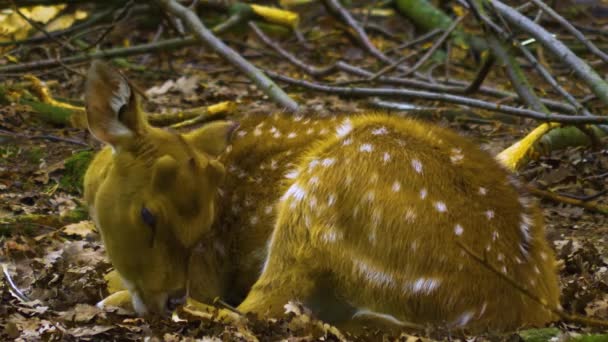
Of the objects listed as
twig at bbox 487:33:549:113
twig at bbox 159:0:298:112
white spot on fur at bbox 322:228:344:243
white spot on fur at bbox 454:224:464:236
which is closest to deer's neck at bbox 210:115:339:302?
white spot on fur at bbox 322:228:344:243

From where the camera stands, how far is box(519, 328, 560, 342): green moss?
4.14 m

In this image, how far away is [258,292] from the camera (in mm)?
4734

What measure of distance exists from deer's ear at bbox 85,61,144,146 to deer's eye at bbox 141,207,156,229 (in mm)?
364

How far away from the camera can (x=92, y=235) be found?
6047 mm

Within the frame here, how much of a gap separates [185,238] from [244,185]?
0.95 meters

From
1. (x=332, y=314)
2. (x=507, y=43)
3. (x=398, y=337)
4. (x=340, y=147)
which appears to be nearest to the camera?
(x=398, y=337)

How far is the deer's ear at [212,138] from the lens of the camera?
4.75 meters

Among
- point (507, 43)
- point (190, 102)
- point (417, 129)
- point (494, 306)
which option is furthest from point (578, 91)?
point (494, 306)

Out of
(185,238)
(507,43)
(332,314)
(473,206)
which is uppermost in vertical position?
(507,43)

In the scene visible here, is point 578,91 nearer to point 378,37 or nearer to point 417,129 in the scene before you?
point 378,37

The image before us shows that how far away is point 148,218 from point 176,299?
16.7 inches

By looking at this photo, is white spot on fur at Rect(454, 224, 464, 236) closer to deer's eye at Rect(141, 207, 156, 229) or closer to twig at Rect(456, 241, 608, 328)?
twig at Rect(456, 241, 608, 328)

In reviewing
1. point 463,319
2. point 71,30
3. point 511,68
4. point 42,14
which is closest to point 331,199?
point 463,319

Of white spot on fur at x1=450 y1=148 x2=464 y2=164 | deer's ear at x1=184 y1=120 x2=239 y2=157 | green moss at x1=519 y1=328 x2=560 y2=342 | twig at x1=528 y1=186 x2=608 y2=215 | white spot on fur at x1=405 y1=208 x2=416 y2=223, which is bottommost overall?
green moss at x1=519 y1=328 x2=560 y2=342
